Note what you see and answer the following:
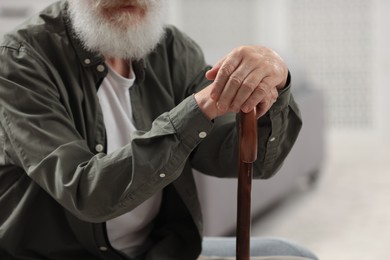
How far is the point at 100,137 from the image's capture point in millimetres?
1376

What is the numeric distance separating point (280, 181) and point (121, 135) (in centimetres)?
177

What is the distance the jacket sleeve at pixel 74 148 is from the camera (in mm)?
1162

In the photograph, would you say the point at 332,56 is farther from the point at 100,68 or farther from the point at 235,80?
the point at 235,80

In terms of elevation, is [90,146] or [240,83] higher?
[240,83]

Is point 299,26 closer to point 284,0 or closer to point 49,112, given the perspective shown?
point 284,0

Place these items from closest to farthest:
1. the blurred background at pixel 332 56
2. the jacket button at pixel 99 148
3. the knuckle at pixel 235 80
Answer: the knuckle at pixel 235 80, the jacket button at pixel 99 148, the blurred background at pixel 332 56

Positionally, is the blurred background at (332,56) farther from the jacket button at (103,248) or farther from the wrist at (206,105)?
the wrist at (206,105)

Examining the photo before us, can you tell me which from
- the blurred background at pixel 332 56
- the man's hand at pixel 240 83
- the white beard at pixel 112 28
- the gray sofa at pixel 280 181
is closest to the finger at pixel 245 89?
the man's hand at pixel 240 83

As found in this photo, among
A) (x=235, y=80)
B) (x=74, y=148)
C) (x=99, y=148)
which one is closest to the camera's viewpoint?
(x=235, y=80)

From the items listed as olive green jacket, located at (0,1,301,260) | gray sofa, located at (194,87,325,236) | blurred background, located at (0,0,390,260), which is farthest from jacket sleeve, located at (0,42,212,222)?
blurred background, located at (0,0,390,260)

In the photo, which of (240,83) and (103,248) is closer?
(240,83)

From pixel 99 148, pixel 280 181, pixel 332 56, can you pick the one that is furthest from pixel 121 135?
pixel 332 56

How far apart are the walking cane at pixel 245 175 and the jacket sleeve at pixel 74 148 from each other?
6 cm

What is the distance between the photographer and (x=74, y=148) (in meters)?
1.23
